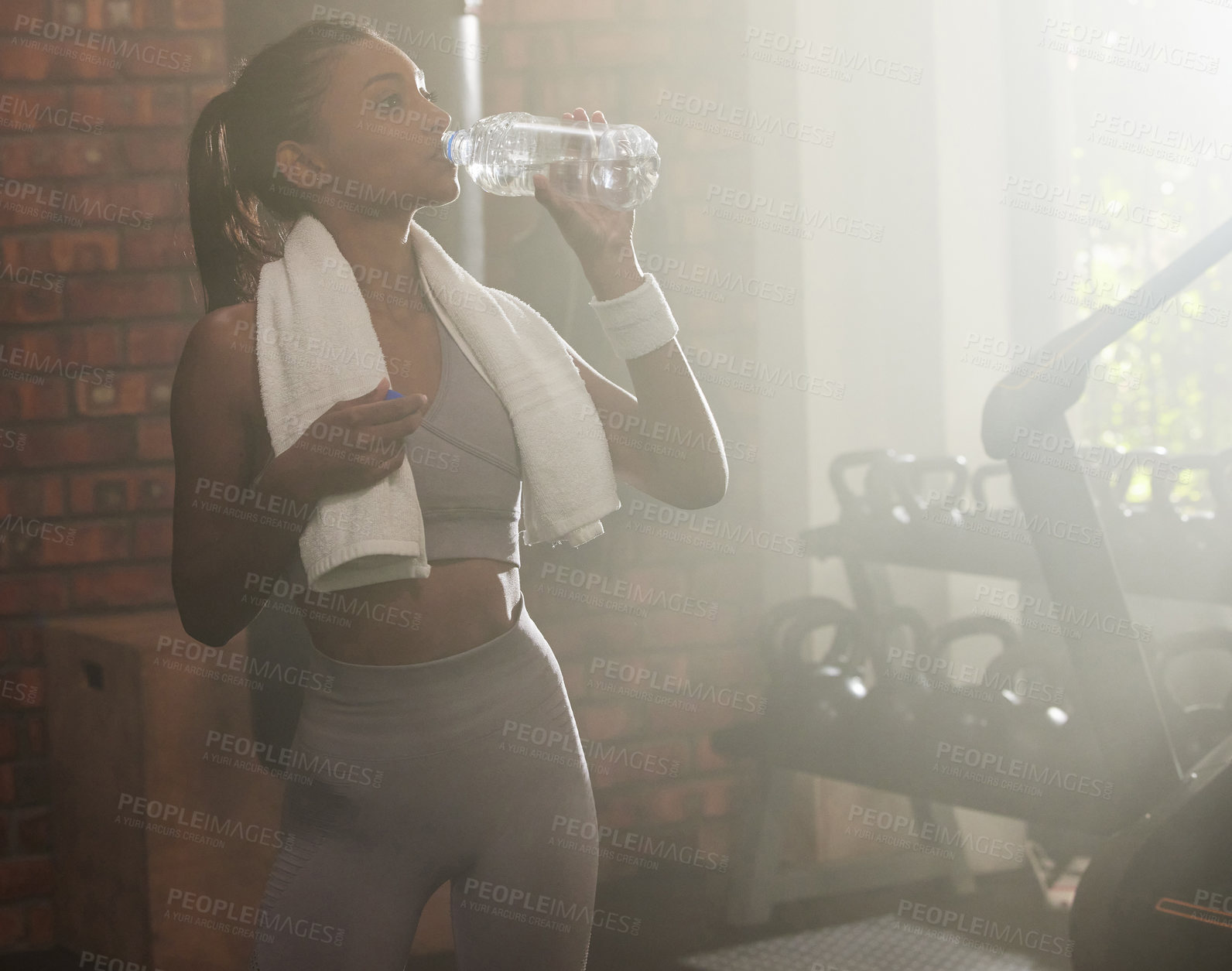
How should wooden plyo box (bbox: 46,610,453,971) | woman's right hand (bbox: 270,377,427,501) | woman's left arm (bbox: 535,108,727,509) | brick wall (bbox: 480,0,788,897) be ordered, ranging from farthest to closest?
brick wall (bbox: 480,0,788,897), wooden plyo box (bbox: 46,610,453,971), woman's left arm (bbox: 535,108,727,509), woman's right hand (bbox: 270,377,427,501)

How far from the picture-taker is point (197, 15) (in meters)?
1.22

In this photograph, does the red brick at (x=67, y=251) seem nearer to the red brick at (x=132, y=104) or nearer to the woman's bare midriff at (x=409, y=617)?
the red brick at (x=132, y=104)

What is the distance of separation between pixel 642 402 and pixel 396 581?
0.28m

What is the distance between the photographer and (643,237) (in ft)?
4.76

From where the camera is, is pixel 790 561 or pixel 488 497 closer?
pixel 488 497

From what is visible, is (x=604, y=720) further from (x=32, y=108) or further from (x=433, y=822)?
(x=32, y=108)

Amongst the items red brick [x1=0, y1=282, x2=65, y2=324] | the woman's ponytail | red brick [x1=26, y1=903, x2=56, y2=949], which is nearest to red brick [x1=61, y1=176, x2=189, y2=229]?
red brick [x1=0, y1=282, x2=65, y2=324]

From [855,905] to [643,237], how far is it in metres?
1.06

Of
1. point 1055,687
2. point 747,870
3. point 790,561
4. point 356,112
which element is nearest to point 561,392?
point 356,112

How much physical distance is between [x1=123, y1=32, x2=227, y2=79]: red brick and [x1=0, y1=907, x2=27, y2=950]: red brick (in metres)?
1.07

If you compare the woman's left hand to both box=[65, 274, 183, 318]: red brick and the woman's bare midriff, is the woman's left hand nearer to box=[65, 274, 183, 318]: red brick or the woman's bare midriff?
the woman's bare midriff

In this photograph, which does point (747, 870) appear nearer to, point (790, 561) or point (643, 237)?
point (790, 561)

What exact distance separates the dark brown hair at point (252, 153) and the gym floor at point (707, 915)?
0.91 metres

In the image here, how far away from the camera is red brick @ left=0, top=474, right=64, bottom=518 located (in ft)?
4.03
